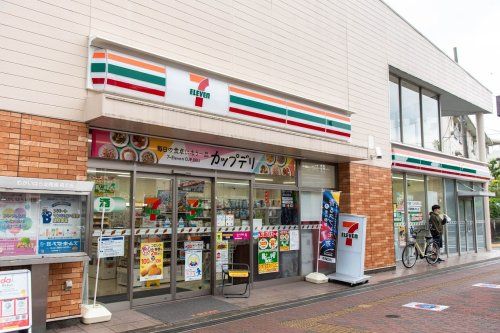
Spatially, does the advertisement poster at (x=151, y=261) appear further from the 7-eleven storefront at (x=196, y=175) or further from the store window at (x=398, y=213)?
the store window at (x=398, y=213)

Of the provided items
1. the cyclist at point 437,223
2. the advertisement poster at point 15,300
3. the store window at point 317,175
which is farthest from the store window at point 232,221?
the cyclist at point 437,223

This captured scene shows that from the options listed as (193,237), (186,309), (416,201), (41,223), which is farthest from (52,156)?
(416,201)

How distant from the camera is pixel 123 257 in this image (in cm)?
786

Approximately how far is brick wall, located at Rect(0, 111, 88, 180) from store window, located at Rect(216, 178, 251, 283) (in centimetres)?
322

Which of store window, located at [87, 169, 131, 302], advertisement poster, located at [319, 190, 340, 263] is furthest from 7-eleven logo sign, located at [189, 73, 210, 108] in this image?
advertisement poster, located at [319, 190, 340, 263]

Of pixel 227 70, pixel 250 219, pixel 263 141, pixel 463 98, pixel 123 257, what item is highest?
pixel 463 98

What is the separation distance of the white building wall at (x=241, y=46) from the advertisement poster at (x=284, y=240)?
3.26 m

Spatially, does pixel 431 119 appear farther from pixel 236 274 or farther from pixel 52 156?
pixel 52 156

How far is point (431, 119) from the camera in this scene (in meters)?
17.4

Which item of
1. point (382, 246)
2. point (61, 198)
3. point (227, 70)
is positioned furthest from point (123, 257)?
point (382, 246)

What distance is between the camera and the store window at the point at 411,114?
15648 millimetres

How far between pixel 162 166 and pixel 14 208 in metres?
2.75

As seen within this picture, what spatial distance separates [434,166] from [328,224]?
6753 millimetres

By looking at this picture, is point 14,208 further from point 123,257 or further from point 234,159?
point 234,159
